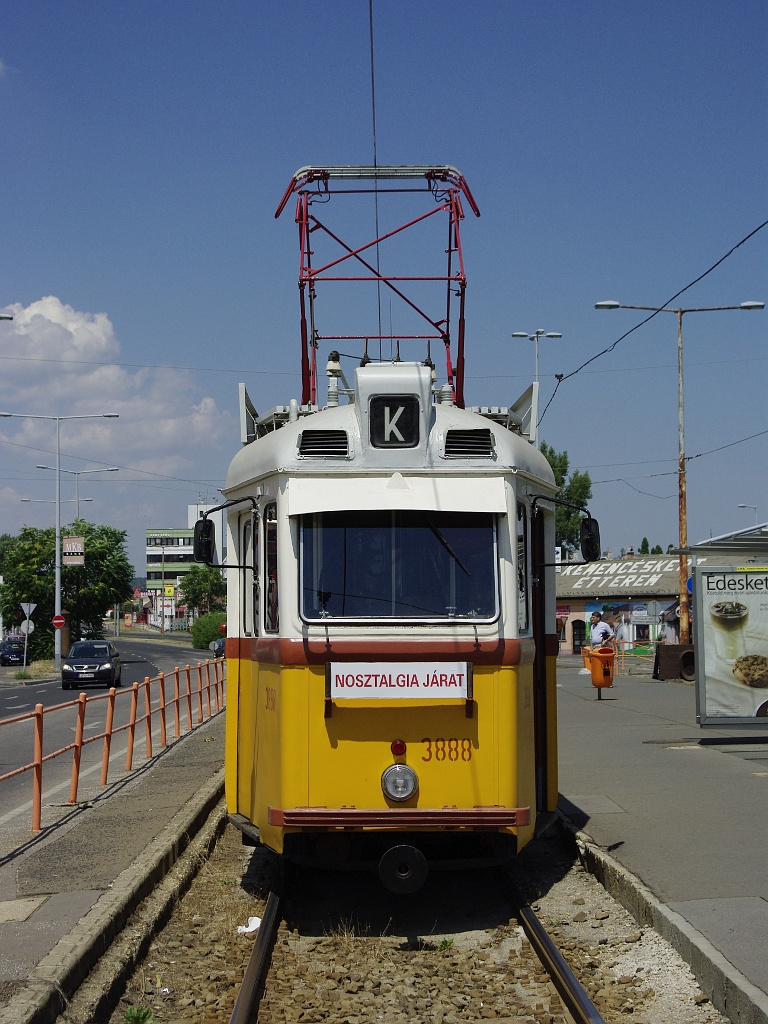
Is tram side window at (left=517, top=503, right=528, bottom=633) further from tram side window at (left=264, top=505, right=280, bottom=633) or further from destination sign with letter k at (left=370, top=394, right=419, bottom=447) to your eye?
tram side window at (left=264, top=505, right=280, bottom=633)

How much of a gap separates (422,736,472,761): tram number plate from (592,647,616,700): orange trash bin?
51.6ft

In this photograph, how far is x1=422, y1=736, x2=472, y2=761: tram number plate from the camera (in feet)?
21.6

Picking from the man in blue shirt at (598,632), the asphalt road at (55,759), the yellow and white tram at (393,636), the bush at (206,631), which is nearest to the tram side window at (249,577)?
the yellow and white tram at (393,636)

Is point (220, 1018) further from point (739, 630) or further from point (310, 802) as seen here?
point (739, 630)

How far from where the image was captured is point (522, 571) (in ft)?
23.4

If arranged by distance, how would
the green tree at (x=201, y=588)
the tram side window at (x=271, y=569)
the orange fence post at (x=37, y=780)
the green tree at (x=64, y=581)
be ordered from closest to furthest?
1. the tram side window at (x=271, y=569)
2. the orange fence post at (x=37, y=780)
3. the green tree at (x=64, y=581)
4. the green tree at (x=201, y=588)

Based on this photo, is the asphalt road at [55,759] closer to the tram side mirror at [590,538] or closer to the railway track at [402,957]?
the railway track at [402,957]

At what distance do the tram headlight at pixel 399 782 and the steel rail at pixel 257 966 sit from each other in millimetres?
1009

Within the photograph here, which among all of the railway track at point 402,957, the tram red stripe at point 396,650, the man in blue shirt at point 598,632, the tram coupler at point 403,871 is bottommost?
the railway track at point 402,957

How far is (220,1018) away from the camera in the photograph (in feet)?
18.0

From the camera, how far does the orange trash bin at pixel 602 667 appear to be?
72.2ft

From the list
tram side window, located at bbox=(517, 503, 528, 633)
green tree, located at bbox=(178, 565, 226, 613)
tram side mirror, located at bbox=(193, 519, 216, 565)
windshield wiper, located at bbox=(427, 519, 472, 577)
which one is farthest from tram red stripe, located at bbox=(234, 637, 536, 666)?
green tree, located at bbox=(178, 565, 226, 613)

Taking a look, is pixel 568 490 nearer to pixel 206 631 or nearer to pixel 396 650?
pixel 206 631

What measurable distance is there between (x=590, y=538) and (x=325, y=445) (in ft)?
6.17
